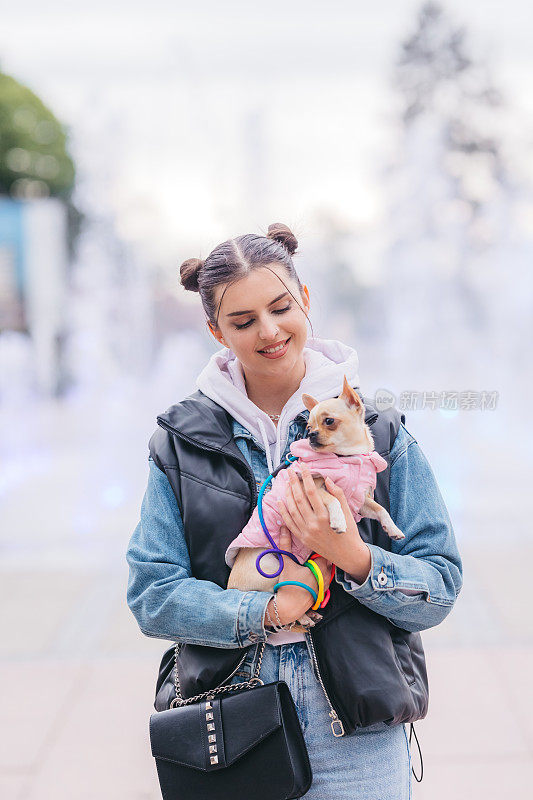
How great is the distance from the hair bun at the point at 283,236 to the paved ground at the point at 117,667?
2.69 metres

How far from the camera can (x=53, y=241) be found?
81.8 feet

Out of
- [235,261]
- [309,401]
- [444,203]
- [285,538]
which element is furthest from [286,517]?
[444,203]

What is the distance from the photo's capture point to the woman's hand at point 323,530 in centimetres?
181

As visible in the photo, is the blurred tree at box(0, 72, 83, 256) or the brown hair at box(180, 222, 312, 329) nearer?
the brown hair at box(180, 222, 312, 329)

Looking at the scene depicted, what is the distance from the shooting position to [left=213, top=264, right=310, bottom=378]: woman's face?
1934mm

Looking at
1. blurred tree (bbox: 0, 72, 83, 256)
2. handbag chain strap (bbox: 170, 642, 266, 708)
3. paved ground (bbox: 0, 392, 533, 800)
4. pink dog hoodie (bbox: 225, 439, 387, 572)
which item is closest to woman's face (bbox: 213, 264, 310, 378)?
pink dog hoodie (bbox: 225, 439, 387, 572)

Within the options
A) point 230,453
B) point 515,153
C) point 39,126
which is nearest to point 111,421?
point 230,453

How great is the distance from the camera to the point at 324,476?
189 centimetres

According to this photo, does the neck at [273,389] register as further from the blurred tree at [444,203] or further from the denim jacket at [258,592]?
the blurred tree at [444,203]

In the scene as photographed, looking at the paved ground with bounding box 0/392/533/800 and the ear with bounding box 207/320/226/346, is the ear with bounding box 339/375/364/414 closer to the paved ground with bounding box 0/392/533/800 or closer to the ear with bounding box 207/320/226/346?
the ear with bounding box 207/320/226/346

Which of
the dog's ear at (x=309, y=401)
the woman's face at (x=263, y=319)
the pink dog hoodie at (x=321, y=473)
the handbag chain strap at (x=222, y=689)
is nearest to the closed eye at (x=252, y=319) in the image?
the woman's face at (x=263, y=319)

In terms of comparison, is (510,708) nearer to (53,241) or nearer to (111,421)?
(111,421)

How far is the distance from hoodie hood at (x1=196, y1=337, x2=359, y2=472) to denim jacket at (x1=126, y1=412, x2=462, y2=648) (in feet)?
0.11

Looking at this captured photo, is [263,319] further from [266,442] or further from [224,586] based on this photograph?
[224,586]
